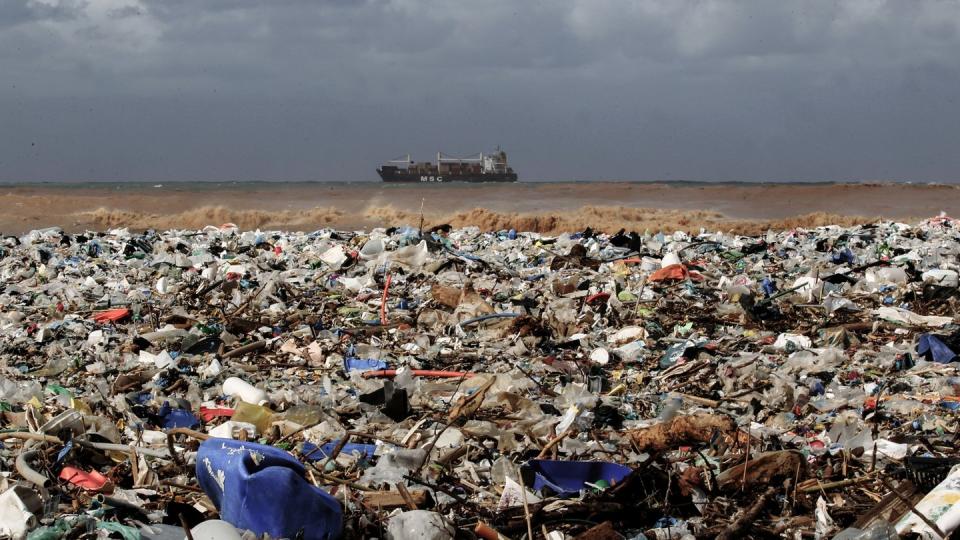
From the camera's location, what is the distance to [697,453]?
11.6 ft

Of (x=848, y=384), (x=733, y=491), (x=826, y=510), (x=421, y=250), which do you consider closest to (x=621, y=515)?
(x=733, y=491)

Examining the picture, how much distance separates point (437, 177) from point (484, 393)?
46367 mm

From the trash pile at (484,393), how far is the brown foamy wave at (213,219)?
11.4 metres

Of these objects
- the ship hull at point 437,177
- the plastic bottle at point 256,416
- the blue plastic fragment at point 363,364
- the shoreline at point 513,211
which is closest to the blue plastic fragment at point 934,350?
the blue plastic fragment at point 363,364

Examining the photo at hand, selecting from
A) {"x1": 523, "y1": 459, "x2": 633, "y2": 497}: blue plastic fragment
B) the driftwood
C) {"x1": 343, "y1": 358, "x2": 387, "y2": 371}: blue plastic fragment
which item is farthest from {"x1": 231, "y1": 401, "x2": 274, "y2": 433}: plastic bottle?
the driftwood

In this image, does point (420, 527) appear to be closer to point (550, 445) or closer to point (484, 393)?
point (550, 445)

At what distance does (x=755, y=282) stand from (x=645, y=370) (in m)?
2.75

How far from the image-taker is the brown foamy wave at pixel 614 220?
58.7 feet

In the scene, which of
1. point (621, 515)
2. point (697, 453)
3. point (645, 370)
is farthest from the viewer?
point (645, 370)

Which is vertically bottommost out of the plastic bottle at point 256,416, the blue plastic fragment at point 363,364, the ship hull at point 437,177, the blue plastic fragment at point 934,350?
the blue plastic fragment at point 363,364

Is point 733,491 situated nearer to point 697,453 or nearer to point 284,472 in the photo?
point 697,453

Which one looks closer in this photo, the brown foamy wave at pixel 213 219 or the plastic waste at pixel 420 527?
the plastic waste at pixel 420 527

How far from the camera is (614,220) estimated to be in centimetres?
2080

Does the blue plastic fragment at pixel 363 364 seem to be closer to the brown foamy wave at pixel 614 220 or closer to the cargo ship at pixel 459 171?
the brown foamy wave at pixel 614 220
